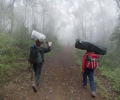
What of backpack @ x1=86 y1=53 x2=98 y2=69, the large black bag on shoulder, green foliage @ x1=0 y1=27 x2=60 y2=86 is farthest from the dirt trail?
the large black bag on shoulder

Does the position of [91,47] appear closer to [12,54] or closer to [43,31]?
[12,54]

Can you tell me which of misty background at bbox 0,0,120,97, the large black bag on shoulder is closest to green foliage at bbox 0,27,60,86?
misty background at bbox 0,0,120,97

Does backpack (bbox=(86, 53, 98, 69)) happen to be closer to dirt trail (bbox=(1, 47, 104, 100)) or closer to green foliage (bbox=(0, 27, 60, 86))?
dirt trail (bbox=(1, 47, 104, 100))

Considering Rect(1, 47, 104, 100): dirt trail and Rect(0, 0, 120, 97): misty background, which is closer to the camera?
Rect(1, 47, 104, 100): dirt trail

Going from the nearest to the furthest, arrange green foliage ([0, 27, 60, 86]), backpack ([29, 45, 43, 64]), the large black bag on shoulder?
backpack ([29, 45, 43, 64]), the large black bag on shoulder, green foliage ([0, 27, 60, 86])

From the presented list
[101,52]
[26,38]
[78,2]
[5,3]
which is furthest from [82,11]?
[101,52]

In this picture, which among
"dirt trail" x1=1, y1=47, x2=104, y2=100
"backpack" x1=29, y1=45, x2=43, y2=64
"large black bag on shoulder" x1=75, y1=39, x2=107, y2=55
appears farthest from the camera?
"large black bag on shoulder" x1=75, y1=39, x2=107, y2=55

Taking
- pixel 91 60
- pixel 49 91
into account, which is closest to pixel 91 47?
pixel 91 60

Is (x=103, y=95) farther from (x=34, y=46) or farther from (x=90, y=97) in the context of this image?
(x=34, y=46)

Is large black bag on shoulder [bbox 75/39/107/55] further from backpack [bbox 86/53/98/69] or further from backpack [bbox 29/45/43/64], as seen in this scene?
backpack [bbox 29/45/43/64]

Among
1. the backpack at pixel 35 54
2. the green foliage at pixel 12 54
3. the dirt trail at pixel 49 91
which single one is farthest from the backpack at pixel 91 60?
the green foliage at pixel 12 54

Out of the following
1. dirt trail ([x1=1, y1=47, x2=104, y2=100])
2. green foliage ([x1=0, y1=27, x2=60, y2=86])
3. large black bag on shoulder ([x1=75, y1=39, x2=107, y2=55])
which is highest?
large black bag on shoulder ([x1=75, y1=39, x2=107, y2=55])

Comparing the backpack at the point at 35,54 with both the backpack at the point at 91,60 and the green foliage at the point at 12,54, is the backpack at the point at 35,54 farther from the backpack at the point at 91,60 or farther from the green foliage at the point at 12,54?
the backpack at the point at 91,60

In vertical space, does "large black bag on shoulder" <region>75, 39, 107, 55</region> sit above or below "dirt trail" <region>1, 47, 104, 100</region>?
above
